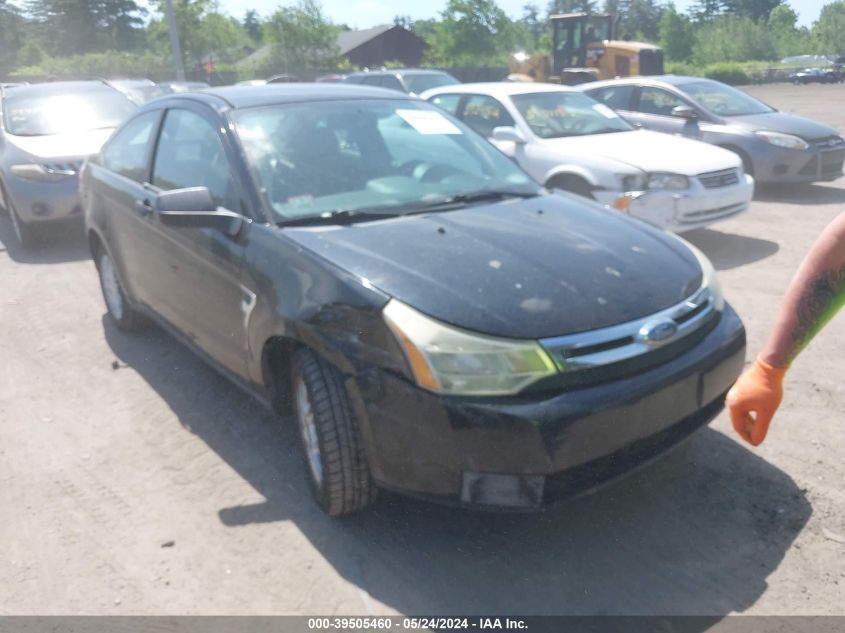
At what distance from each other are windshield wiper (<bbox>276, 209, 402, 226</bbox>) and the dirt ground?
1115 millimetres

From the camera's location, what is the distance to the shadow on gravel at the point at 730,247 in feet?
22.3

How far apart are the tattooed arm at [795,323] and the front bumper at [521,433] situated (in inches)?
20.6

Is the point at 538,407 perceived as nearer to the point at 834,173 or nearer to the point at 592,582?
the point at 592,582

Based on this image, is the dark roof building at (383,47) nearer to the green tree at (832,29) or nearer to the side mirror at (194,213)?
the green tree at (832,29)

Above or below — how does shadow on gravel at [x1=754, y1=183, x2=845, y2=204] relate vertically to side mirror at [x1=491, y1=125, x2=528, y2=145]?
below

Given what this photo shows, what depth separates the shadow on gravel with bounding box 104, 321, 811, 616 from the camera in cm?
271

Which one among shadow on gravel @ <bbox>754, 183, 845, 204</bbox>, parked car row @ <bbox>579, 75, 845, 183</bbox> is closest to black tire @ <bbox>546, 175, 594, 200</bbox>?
parked car row @ <bbox>579, 75, 845, 183</bbox>

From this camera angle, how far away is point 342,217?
3.42 m

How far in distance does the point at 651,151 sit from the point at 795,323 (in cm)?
562

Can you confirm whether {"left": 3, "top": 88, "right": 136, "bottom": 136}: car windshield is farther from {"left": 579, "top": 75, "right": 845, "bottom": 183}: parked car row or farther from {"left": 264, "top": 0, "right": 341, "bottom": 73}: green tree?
{"left": 264, "top": 0, "right": 341, "bottom": 73}: green tree

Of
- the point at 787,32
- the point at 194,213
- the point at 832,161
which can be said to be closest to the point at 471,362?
the point at 194,213

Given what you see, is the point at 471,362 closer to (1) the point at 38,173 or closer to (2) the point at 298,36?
(1) the point at 38,173

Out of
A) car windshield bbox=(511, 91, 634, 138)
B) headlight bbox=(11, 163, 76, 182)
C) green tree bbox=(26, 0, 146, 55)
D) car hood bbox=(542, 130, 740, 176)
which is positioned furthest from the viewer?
green tree bbox=(26, 0, 146, 55)

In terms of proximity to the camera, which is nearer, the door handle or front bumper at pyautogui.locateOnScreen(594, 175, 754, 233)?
Result: the door handle
